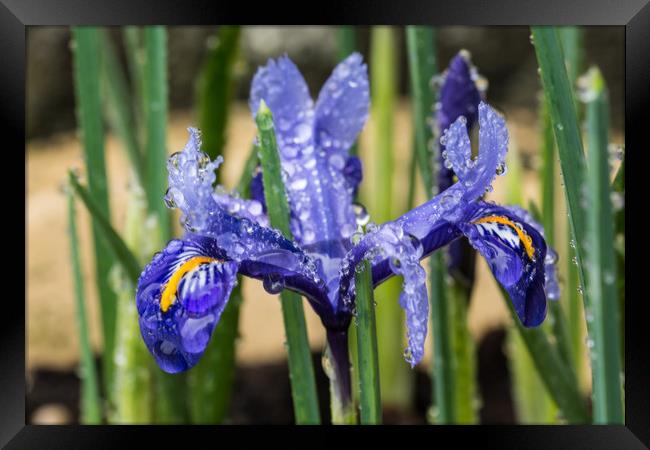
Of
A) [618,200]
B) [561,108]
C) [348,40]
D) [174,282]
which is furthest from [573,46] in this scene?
[174,282]

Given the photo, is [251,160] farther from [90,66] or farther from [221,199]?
[90,66]

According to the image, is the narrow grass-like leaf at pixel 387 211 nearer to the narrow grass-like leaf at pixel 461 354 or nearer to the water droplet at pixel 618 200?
the narrow grass-like leaf at pixel 461 354

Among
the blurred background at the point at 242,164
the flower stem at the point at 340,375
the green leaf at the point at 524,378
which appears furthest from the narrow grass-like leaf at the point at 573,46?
the flower stem at the point at 340,375

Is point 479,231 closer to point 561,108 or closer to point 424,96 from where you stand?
point 561,108

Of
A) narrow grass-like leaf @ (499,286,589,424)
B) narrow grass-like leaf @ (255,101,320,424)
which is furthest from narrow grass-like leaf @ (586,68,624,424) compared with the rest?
narrow grass-like leaf @ (255,101,320,424)
